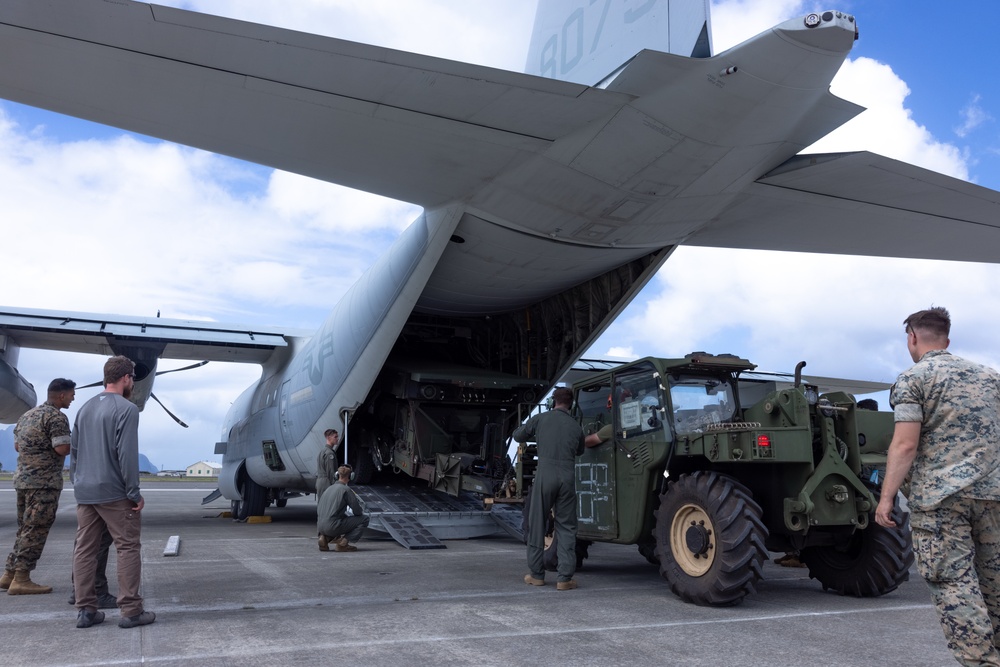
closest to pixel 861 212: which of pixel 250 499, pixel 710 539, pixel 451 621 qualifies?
pixel 710 539

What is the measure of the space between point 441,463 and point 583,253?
3.82 meters

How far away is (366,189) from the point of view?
701 centimetres

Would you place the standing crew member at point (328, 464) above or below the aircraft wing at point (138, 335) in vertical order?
below

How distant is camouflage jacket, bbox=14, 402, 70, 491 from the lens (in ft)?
18.1

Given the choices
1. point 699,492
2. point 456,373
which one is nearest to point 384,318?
point 456,373

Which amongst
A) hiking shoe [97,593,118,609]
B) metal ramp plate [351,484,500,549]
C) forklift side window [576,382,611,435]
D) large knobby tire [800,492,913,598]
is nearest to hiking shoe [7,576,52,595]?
hiking shoe [97,593,118,609]

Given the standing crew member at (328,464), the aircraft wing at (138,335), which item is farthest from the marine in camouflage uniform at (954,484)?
the aircraft wing at (138,335)

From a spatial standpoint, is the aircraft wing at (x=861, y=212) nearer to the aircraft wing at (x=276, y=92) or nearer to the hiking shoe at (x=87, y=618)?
→ the aircraft wing at (x=276, y=92)

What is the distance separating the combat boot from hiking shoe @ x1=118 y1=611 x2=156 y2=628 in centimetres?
157

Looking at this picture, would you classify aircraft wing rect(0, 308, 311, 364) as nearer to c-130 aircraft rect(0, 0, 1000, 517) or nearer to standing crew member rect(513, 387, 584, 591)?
c-130 aircraft rect(0, 0, 1000, 517)

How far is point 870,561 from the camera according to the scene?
5609 mm

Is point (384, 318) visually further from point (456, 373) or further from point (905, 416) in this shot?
point (905, 416)

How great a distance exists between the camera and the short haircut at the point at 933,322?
11.2ft

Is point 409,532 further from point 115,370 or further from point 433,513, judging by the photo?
point 115,370
